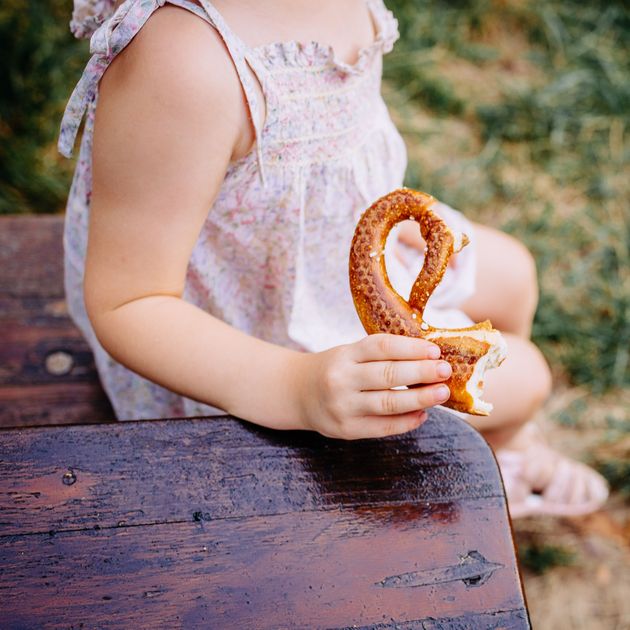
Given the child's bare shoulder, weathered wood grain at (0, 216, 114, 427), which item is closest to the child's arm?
the child's bare shoulder

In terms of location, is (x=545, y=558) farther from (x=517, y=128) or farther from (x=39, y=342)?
(x=517, y=128)

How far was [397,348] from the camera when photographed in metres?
0.67

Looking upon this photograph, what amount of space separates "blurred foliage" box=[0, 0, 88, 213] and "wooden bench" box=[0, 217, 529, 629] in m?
1.47

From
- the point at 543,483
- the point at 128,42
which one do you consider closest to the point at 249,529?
the point at 128,42

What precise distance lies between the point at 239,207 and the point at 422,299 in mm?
306

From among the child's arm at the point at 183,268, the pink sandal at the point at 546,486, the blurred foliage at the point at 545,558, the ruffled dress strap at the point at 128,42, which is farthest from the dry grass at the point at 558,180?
the ruffled dress strap at the point at 128,42

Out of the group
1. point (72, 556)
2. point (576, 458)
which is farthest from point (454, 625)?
point (576, 458)

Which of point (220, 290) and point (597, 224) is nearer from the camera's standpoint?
point (220, 290)

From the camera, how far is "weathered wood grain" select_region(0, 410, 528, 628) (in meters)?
0.67

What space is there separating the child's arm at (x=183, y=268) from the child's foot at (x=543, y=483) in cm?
86

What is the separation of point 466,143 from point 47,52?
1.35 meters

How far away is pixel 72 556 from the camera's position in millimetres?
685

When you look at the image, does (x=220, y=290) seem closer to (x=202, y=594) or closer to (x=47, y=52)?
(x=202, y=594)

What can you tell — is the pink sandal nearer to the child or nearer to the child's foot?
the child's foot
